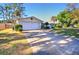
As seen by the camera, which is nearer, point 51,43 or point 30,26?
point 51,43

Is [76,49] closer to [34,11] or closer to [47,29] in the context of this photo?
[47,29]

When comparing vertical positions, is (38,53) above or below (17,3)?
below

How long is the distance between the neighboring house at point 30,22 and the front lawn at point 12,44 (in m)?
0.17

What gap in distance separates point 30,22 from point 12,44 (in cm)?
43

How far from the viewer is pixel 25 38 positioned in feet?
12.0

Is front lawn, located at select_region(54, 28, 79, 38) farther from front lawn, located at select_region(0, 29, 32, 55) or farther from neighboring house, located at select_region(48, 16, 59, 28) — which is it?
front lawn, located at select_region(0, 29, 32, 55)

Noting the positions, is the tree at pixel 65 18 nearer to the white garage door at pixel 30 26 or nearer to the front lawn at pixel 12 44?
the white garage door at pixel 30 26

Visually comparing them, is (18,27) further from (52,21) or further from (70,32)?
(70,32)

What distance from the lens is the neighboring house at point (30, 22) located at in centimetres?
366

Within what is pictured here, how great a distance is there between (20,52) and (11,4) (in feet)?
2.32

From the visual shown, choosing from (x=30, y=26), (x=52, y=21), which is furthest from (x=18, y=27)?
(x=52, y=21)

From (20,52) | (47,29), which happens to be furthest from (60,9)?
(20,52)

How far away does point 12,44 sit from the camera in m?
3.61

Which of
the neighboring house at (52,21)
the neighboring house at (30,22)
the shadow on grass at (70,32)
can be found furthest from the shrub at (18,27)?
the shadow on grass at (70,32)
